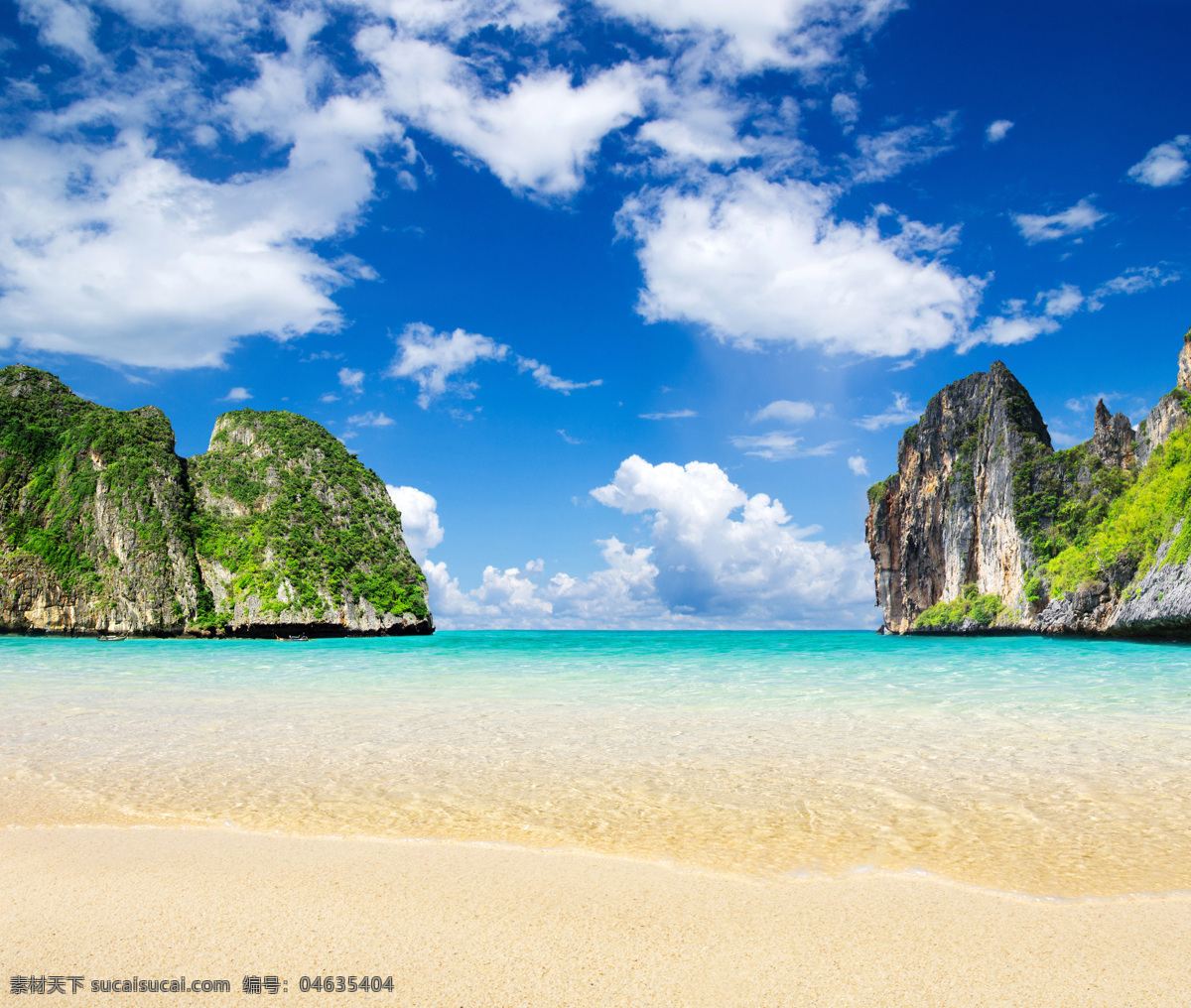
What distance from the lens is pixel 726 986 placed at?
8.73 feet

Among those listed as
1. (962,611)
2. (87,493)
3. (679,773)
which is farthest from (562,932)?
(962,611)

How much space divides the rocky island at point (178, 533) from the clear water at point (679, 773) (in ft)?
210

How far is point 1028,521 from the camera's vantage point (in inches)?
2803

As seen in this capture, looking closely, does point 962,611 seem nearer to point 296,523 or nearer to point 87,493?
point 296,523

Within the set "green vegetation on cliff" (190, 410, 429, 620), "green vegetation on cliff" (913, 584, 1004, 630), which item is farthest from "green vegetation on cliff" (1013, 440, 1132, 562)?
"green vegetation on cliff" (190, 410, 429, 620)

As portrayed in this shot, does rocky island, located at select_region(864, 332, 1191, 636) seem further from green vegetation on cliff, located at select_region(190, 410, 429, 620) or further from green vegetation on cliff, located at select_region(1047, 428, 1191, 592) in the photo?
green vegetation on cliff, located at select_region(190, 410, 429, 620)

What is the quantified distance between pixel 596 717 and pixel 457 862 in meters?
6.30

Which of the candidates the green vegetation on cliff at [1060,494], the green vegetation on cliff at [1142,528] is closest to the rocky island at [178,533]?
the green vegetation on cliff at [1142,528]

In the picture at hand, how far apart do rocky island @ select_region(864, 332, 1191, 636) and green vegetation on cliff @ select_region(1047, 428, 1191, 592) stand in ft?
0.51

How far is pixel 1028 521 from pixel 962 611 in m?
14.8

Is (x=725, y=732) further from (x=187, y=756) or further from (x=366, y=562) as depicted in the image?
(x=366, y=562)

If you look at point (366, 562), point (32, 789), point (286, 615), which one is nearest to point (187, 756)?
point (32, 789)

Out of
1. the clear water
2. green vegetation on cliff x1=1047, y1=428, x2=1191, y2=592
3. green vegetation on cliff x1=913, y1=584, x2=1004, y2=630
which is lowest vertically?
green vegetation on cliff x1=913, y1=584, x2=1004, y2=630

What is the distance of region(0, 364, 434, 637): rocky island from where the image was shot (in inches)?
2687
